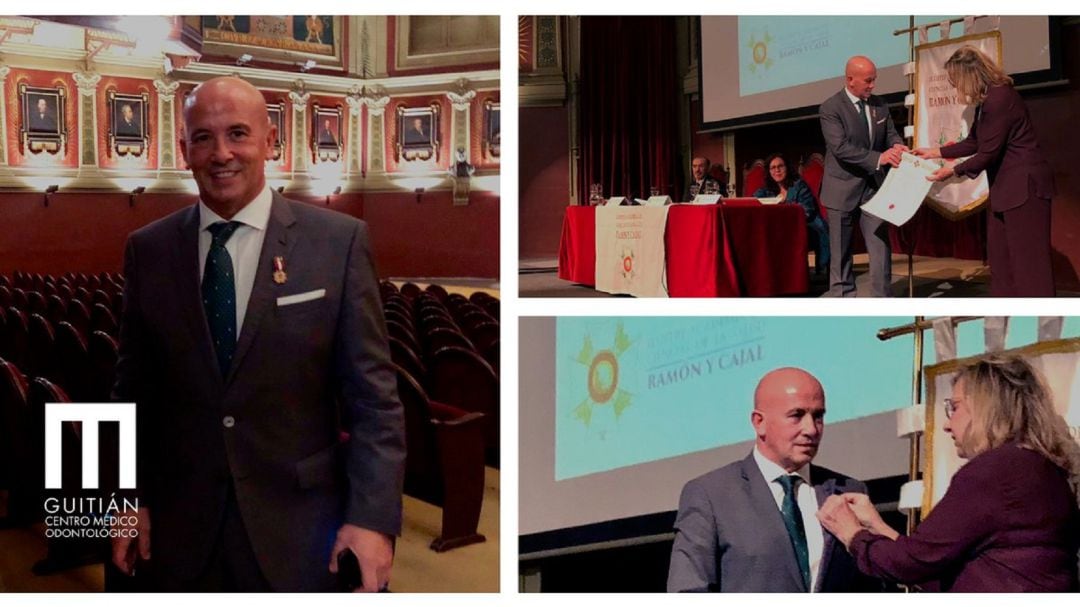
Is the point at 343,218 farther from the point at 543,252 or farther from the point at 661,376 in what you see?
the point at 661,376

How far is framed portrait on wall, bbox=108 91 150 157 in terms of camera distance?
2.52 meters

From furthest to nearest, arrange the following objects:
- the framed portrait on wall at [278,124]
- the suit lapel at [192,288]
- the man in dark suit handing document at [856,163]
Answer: the man in dark suit handing document at [856,163], the framed portrait on wall at [278,124], the suit lapel at [192,288]

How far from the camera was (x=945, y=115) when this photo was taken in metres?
2.71

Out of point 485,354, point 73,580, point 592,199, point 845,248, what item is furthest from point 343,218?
point 845,248

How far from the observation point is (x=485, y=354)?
266 centimetres

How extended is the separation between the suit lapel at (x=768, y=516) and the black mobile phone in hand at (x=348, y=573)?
1.07 metres

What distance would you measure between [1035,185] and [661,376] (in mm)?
1170

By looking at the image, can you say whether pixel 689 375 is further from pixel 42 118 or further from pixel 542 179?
pixel 42 118

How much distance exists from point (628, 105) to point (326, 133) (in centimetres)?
89

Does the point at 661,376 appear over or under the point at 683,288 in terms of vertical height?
under

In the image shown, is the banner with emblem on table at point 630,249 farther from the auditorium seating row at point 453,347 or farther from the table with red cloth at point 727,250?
the auditorium seating row at point 453,347

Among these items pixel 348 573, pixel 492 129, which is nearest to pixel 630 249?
pixel 492 129

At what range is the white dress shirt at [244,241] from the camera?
95.4 inches

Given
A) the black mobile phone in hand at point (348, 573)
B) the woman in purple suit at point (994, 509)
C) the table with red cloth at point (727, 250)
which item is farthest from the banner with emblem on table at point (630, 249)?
the black mobile phone in hand at point (348, 573)
